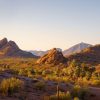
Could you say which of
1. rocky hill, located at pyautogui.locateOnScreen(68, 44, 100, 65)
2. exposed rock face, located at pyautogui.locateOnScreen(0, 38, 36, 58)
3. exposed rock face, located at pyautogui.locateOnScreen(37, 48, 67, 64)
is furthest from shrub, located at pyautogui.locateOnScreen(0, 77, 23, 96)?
exposed rock face, located at pyautogui.locateOnScreen(0, 38, 36, 58)

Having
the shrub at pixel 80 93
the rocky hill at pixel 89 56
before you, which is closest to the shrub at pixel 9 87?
the shrub at pixel 80 93

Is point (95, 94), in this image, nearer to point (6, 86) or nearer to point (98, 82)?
point (6, 86)

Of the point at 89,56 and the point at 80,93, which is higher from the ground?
the point at 89,56

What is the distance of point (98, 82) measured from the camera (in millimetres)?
31172

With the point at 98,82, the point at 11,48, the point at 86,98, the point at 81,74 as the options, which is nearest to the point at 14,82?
the point at 86,98

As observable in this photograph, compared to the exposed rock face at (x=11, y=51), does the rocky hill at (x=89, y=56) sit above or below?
below

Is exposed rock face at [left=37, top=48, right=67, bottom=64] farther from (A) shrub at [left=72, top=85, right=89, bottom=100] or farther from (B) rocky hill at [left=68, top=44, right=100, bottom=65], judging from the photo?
(A) shrub at [left=72, top=85, right=89, bottom=100]

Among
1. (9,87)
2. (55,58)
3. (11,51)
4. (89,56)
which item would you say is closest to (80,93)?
(9,87)

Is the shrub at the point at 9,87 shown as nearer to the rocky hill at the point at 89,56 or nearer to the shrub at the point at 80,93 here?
the shrub at the point at 80,93

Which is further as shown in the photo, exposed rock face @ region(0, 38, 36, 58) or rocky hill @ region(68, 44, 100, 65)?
exposed rock face @ region(0, 38, 36, 58)

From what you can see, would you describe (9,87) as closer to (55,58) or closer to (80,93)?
(80,93)

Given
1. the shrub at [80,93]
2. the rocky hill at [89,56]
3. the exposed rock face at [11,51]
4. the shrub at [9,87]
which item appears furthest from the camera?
the exposed rock face at [11,51]

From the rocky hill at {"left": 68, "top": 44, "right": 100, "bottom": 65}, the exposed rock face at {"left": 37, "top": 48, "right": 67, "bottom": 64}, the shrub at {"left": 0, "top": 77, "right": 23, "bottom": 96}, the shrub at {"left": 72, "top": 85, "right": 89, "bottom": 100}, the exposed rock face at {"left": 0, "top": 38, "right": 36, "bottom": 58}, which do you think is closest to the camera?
the shrub at {"left": 0, "top": 77, "right": 23, "bottom": 96}

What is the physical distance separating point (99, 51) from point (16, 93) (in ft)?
339
